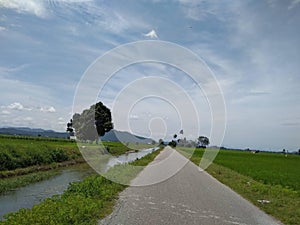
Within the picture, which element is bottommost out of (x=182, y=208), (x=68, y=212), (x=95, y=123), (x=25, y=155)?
(x=68, y=212)

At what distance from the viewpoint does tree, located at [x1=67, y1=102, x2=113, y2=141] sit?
74.9 m

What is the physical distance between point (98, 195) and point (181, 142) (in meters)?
124

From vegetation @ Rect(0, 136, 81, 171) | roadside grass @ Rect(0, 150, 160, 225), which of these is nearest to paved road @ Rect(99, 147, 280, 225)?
roadside grass @ Rect(0, 150, 160, 225)

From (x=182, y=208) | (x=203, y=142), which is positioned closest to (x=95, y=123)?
(x=182, y=208)

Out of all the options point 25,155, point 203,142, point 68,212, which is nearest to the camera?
point 68,212

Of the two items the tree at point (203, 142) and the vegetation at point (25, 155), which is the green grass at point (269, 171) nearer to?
the vegetation at point (25, 155)

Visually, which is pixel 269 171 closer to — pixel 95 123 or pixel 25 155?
pixel 25 155

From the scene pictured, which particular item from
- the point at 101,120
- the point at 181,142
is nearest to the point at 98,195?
the point at 101,120

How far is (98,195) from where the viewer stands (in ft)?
41.5

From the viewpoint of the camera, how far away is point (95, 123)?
74625 millimetres

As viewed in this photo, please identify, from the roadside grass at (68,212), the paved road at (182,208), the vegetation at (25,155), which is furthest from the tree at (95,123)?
the roadside grass at (68,212)

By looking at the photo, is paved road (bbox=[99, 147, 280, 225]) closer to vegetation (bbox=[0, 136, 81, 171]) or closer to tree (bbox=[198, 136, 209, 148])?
→ vegetation (bbox=[0, 136, 81, 171])

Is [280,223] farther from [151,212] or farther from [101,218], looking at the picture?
[101,218]

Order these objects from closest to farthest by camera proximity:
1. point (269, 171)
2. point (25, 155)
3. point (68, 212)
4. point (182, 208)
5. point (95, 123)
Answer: point (68, 212) < point (182, 208) < point (25, 155) < point (269, 171) < point (95, 123)
